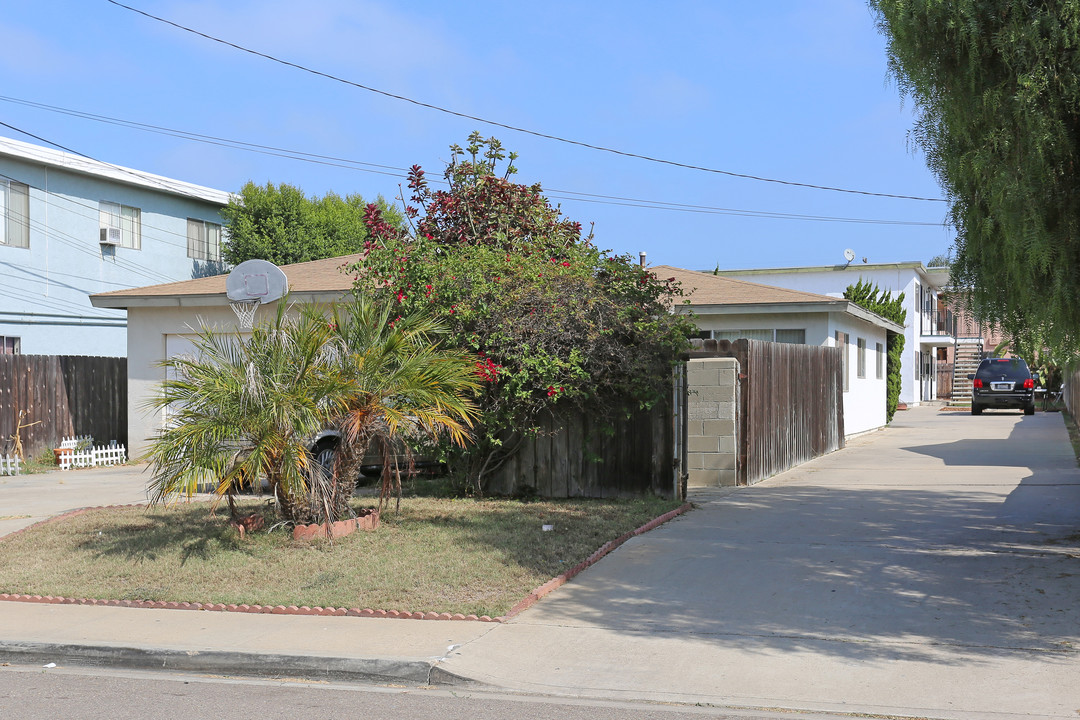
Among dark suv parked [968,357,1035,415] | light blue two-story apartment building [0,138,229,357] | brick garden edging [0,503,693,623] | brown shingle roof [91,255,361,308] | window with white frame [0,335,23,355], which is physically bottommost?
brick garden edging [0,503,693,623]

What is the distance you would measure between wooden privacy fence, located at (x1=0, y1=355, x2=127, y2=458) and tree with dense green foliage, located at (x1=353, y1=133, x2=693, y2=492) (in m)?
9.70

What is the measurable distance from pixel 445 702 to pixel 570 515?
17.8 ft

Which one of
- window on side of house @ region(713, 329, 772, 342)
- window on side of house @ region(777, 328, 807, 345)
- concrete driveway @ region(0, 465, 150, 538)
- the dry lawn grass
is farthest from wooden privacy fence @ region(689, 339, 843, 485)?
concrete driveway @ region(0, 465, 150, 538)

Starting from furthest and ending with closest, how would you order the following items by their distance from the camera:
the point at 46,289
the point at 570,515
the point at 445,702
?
the point at 46,289, the point at 570,515, the point at 445,702

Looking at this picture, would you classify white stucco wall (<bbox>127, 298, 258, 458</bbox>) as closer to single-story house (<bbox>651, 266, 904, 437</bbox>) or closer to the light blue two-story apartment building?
the light blue two-story apartment building

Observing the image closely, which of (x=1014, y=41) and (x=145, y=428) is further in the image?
(x=145, y=428)

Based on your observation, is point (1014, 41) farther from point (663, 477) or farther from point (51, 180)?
point (51, 180)

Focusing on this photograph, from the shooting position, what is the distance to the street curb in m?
6.25

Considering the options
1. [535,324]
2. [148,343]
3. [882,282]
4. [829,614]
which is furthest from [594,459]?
[882,282]

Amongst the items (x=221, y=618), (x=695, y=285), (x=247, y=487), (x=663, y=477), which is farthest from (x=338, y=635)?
(x=695, y=285)

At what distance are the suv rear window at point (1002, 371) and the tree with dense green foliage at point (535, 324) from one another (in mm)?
24159

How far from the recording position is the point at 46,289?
24812 mm

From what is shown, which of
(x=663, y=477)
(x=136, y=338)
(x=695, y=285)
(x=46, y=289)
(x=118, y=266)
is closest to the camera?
(x=663, y=477)

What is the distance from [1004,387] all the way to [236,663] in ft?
103
